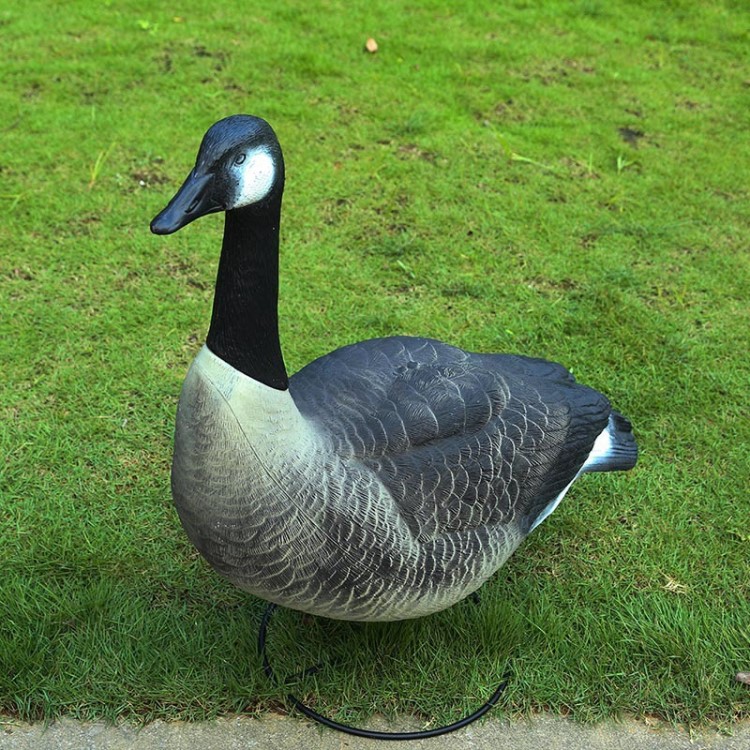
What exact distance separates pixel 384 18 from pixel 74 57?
2304 mm

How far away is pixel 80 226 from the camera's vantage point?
4441mm

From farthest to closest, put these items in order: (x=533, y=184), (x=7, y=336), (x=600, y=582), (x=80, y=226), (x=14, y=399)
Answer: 1. (x=533, y=184)
2. (x=80, y=226)
3. (x=7, y=336)
4. (x=14, y=399)
5. (x=600, y=582)

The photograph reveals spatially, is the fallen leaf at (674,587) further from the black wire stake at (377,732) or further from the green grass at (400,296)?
the black wire stake at (377,732)

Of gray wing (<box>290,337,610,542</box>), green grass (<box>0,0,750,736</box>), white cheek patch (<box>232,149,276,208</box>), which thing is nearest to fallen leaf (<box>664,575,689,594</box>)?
green grass (<box>0,0,750,736</box>)

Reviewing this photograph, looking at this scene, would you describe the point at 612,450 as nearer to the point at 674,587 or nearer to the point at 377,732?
the point at 674,587

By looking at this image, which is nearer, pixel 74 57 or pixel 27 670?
pixel 27 670

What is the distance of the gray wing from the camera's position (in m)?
2.25

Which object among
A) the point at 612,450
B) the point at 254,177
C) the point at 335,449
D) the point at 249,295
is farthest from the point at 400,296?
the point at 254,177

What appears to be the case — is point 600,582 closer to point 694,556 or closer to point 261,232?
point 694,556

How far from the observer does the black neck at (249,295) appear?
1968 millimetres

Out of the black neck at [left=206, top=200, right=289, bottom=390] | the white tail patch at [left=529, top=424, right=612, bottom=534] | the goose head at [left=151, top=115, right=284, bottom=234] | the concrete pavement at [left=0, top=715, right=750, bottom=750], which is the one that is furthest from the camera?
the white tail patch at [left=529, top=424, right=612, bottom=534]

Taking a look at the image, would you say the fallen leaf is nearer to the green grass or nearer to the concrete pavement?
the green grass

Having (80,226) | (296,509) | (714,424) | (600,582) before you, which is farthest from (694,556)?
(80,226)

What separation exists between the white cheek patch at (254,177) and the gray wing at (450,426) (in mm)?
633
